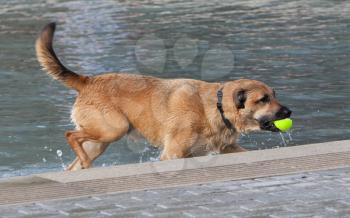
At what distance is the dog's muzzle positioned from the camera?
8195mm

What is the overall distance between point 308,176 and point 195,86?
197cm

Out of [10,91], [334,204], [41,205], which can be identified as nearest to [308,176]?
[334,204]

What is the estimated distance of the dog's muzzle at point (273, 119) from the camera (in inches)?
323

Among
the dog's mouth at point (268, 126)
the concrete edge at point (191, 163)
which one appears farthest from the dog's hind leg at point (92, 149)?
the concrete edge at point (191, 163)

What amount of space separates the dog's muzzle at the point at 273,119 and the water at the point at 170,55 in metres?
1.70

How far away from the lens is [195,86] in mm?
8539

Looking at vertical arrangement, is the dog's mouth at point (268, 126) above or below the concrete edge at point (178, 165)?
below

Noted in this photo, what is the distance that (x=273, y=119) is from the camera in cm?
825

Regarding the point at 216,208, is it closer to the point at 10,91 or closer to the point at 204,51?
the point at 10,91

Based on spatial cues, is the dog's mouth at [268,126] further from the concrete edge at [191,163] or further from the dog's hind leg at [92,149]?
the dog's hind leg at [92,149]

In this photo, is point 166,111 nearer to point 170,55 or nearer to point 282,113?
point 282,113

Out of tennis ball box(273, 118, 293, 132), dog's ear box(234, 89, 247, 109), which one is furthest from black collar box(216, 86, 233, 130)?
tennis ball box(273, 118, 293, 132)

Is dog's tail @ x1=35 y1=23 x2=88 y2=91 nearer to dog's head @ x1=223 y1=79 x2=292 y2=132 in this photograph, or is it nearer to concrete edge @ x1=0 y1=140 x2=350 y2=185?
dog's head @ x1=223 y1=79 x2=292 y2=132

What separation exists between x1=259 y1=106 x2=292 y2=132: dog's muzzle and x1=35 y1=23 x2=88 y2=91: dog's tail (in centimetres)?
158
